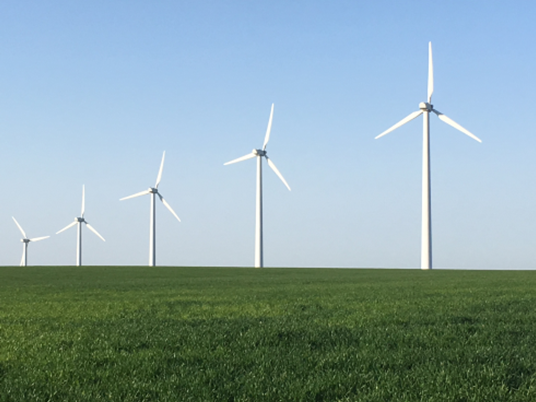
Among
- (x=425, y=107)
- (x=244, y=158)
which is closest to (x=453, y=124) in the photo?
(x=425, y=107)

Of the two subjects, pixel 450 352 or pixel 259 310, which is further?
pixel 259 310

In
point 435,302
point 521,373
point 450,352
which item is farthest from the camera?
point 435,302

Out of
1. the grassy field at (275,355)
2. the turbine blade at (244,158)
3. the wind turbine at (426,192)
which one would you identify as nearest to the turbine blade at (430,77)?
the wind turbine at (426,192)

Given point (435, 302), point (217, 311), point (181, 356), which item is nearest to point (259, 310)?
point (217, 311)

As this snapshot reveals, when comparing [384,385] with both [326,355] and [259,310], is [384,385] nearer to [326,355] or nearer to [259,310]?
[326,355]

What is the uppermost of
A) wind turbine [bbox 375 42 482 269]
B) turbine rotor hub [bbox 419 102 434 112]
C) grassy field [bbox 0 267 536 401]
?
turbine rotor hub [bbox 419 102 434 112]

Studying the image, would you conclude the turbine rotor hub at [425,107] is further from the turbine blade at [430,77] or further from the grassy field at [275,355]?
the grassy field at [275,355]

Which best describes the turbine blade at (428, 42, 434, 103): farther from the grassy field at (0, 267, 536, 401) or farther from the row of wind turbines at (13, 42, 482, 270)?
the grassy field at (0, 267, 536, 401)

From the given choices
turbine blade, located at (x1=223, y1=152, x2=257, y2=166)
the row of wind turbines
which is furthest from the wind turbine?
turbine blade, located at (x1=223, y1=152, x2=257, y2=166)

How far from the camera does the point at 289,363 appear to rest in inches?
377

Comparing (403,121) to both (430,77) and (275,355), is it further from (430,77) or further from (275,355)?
(275,355)

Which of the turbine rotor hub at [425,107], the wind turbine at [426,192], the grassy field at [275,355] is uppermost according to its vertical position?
the turbine rotor hub at [425,107]

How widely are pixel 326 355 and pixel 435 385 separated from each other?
219 centimetres

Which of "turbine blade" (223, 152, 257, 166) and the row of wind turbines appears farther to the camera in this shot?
"turbine blade" (223, 152, 257, 166)
